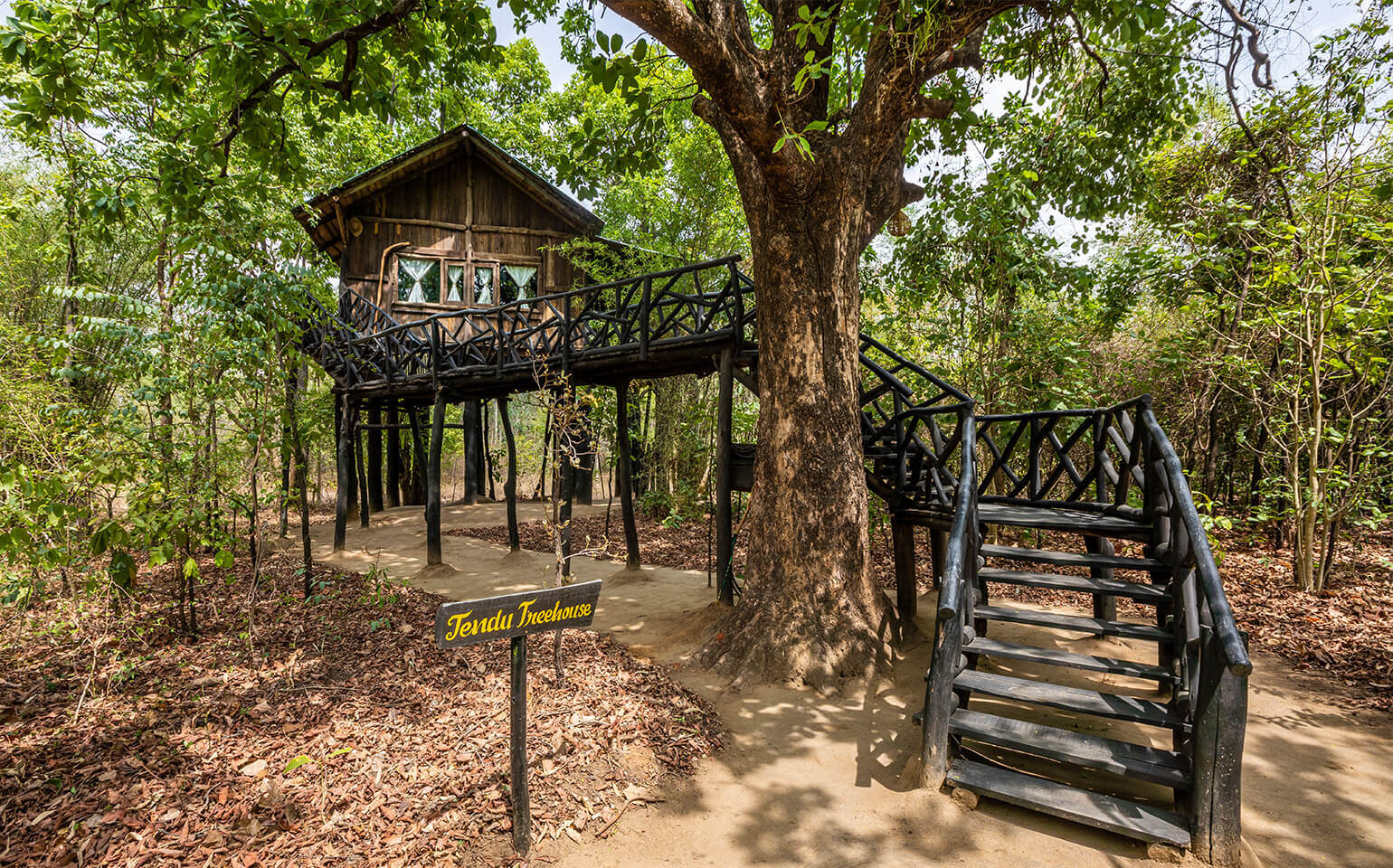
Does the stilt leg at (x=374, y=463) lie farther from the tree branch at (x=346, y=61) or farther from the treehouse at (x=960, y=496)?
the tree branch at (x=346, y=61)

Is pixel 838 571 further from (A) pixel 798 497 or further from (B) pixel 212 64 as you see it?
(B) pixel 212 64

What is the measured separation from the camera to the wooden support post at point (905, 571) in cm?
708

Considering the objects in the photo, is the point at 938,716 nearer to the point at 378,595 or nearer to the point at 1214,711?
the point at 1214,711

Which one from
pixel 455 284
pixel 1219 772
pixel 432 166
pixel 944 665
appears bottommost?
pixel 1219 772

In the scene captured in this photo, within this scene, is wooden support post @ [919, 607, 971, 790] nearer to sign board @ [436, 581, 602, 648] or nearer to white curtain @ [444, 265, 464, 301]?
sign board @ [436, 581, 602, 648]

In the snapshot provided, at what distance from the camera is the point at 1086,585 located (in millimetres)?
4695

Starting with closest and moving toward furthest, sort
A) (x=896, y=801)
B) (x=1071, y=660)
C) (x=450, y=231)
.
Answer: (x=896, y=801), (x=1071, y=660), (x=450, y=231)

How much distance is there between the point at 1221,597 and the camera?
10.9 feet

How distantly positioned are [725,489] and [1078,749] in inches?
180

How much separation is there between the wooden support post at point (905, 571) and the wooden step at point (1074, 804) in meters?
3.27

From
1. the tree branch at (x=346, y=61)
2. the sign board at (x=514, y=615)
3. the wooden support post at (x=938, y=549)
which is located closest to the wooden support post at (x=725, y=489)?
the wooden support post at (x=938, y=549)

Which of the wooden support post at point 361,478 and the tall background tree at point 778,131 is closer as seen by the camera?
the tall background tree at point 778,131

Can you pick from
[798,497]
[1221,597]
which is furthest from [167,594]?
[1221,597]

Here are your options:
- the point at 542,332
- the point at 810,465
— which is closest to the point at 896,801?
the point at 810,465
